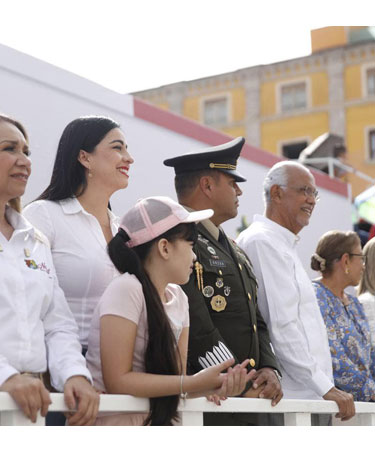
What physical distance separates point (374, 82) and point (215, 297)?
24846 millimetres

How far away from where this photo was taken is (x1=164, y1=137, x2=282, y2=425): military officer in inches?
111

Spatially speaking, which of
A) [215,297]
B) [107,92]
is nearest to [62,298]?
[215,297]

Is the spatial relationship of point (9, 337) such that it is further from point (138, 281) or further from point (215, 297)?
point (215, 297)

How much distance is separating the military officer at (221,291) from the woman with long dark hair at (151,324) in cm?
28

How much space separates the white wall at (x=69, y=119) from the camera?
4.25 m

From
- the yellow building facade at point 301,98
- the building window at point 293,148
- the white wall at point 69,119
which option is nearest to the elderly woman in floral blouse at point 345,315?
the white wall at point 69,119

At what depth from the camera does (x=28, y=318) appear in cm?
225

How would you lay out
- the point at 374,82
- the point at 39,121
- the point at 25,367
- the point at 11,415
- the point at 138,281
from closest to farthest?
the point at 11,415 → the point at 25,367 → the point at 138,281 → the point at 39,121 → the point at 374,82

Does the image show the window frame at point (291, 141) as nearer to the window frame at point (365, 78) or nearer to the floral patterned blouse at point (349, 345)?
the window frame at point (365, 78)

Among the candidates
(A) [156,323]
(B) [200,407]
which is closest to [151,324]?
(A) [156,323]

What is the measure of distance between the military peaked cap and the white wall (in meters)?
1.12

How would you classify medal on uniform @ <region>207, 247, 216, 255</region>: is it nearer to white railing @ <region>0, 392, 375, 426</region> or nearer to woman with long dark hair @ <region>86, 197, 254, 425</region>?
woman with long dark hair @ <region>86, 197, 254, 425</region>
